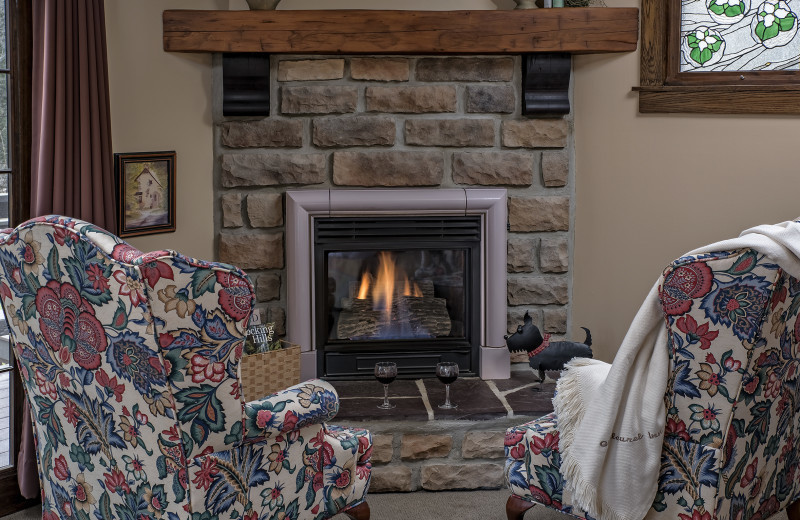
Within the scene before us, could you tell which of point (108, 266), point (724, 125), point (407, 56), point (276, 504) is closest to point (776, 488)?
point (276, 504)

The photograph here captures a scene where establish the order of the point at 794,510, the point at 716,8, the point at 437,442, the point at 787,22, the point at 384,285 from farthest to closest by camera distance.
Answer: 1. the point at 384,285
2. the point at 716,8
3. the point at 787,22
4. the point at 437,442
5. the point at 794,510

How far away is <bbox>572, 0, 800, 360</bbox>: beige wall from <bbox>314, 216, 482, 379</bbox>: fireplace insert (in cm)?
54

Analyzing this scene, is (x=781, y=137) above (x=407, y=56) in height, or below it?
below

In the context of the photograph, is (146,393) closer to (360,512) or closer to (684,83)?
(360,512)

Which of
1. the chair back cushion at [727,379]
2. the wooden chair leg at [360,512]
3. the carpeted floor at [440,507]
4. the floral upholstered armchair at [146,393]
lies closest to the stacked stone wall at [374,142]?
the carpeted floor at [440,507]

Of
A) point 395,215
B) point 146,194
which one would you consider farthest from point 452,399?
point 146,194

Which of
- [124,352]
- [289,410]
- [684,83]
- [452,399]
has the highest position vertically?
[684,83]

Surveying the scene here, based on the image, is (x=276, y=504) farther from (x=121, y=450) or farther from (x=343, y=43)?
(x=343, y=43)

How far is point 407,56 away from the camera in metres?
3.88

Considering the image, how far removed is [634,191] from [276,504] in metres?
2.26

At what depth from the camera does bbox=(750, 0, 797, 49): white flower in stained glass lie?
3617 millimetres

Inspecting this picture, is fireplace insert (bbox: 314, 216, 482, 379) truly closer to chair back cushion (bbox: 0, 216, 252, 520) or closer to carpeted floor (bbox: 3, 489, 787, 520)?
carpeted floor (bbox: 3, 489, 787, 520)

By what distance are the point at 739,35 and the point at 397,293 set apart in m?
1.83

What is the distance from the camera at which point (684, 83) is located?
3.78 meters
